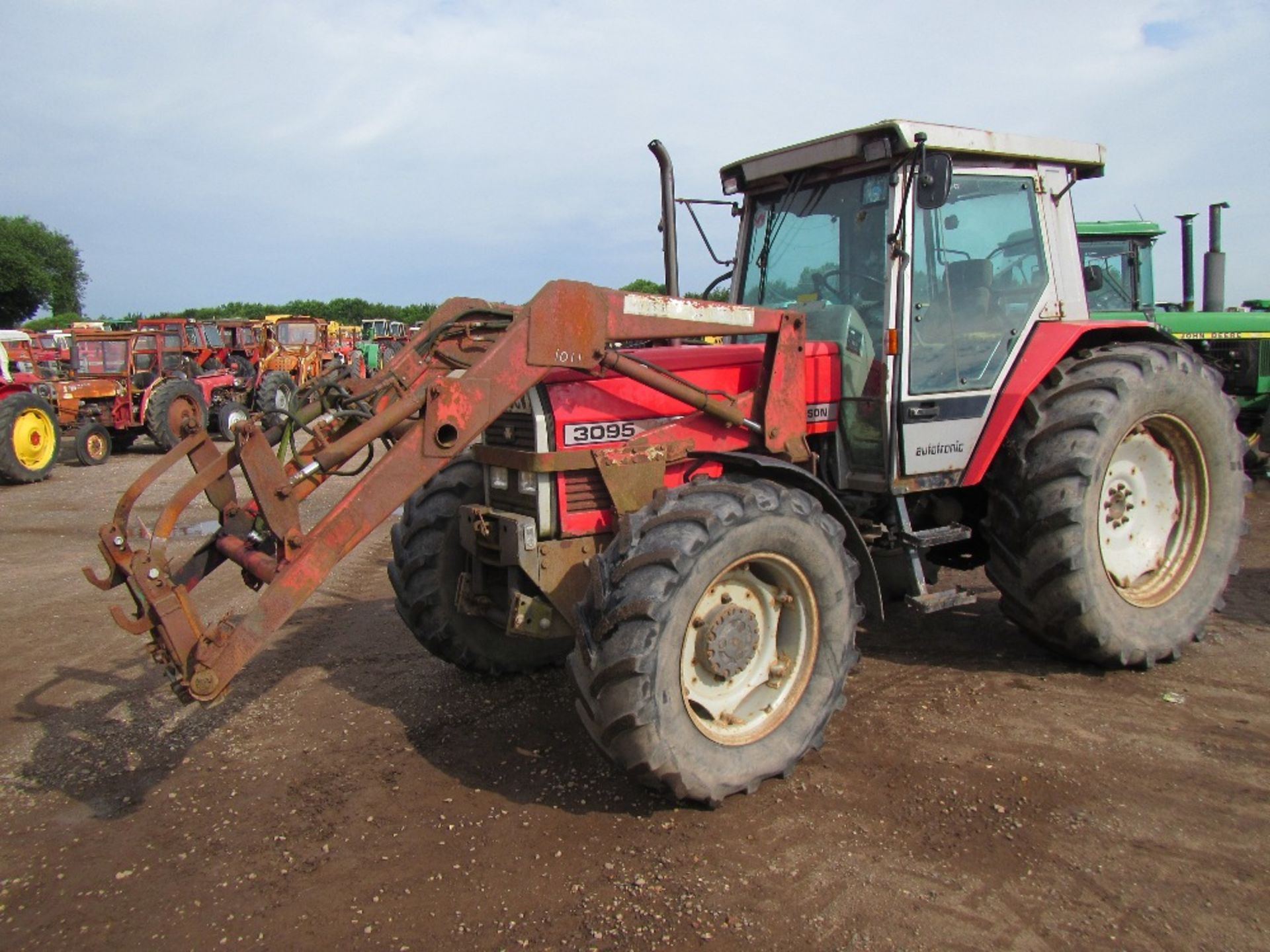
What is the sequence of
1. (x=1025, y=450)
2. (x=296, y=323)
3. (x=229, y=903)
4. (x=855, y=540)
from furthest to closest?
(x=296, y=323), (x=1025, y=450), (x=855, y=540), (x=229, y=903)

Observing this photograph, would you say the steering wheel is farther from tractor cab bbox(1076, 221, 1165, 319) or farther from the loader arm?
tractor cab bbox(1076, 221, 1165, 319)

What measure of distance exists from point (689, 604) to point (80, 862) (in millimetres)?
2295

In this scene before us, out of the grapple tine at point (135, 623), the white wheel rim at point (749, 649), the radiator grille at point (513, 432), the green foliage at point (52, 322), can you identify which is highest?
the green foliage at point (52, 322)

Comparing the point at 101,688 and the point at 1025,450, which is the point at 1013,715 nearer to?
the point at 1025,450

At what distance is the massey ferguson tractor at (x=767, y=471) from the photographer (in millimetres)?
3246

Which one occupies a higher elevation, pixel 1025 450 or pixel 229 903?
pixel 1025 450

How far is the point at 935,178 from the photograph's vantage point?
3.91 m

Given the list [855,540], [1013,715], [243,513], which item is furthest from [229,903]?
[1013,715]

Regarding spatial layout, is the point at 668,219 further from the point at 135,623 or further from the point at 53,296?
the point at 53,296

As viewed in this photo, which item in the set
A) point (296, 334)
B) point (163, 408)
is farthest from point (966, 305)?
point (296, 334)

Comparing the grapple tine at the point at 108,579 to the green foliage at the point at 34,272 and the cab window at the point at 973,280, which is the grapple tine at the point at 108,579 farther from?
the green foliage at the point at 34,272

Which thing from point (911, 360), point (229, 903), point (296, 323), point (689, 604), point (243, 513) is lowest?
point (229, 903)

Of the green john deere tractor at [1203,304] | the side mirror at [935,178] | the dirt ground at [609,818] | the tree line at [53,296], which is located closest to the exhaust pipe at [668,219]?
the side mirror at [935,178]

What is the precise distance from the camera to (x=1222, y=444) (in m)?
4.96
